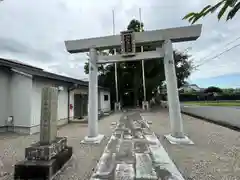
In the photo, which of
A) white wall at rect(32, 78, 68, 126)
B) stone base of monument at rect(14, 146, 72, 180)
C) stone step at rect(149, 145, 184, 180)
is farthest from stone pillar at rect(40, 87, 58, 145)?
white wall at rect(32, 78, 68, 126)

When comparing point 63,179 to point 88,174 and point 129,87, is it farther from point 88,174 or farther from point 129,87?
point 129,87

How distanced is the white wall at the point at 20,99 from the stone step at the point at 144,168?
216 inches

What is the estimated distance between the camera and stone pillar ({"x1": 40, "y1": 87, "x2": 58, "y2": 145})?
3678mm

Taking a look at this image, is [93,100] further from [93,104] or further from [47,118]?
[47,118]

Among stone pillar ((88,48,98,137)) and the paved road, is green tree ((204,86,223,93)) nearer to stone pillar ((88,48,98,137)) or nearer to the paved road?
the paved road

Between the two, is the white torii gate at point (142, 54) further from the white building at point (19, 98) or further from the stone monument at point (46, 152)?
the white building at point (19, 98)

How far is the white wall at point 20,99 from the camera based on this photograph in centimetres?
759

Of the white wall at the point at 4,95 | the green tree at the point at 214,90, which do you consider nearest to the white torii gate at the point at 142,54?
the white wall at the point at 4,95

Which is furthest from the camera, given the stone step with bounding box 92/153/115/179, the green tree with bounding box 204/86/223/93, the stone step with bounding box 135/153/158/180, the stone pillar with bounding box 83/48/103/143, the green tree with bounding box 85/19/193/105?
the green tree with bounding box 204/86/223/93

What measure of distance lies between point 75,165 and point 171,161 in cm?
216

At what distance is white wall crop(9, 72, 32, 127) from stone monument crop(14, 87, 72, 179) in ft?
14.0

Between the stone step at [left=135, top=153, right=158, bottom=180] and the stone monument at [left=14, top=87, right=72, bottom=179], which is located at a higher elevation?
the stone monument at [left=14, top=87, right=72, bottom=179]

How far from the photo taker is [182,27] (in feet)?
20.3

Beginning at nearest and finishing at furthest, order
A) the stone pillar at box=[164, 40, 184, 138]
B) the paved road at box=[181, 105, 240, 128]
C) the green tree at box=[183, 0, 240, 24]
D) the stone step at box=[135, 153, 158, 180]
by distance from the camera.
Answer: the green tree at box=[183, 0, 240, 24], the stone step at box=[135, 153, 158, 180], the stone pillar at box=[164, 40, 184, 138], the paved road at box=[181, 105, 240, 128]
